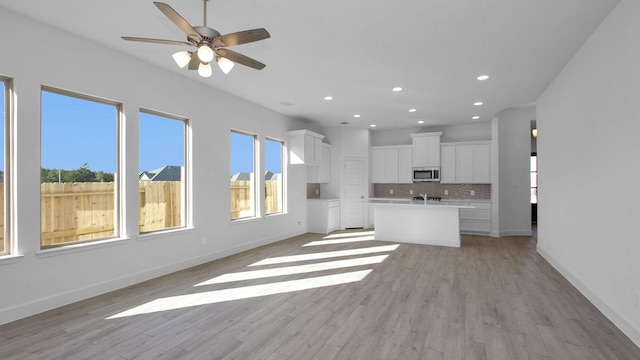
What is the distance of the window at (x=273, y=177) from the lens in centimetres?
684

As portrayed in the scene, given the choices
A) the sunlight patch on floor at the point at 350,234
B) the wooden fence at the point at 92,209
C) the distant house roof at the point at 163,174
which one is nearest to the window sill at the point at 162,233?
the wooden fence at the point at 92,209

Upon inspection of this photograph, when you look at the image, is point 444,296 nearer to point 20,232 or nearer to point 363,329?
point 363,329

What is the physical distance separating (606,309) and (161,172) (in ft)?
18.6

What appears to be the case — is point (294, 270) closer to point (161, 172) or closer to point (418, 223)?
point (161, 172)

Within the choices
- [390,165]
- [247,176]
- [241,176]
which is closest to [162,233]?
[241,176]

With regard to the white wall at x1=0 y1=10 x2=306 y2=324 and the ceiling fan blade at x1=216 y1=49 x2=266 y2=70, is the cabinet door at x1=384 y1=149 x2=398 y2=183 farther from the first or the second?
the ceiling fan blade at x1=216 y1=49 x2=266 y2=70

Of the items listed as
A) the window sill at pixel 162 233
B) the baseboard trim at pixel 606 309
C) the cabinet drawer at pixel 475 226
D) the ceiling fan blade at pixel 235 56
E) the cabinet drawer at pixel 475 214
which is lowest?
the baseboard trim at pixel 606 309

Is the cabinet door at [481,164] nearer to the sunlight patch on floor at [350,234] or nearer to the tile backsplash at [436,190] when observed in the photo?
the tile backsplash at [436,190]

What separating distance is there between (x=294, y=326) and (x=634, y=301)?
2.96 metres

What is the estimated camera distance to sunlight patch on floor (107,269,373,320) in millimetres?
3305

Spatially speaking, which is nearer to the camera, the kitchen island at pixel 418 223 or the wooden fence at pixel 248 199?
the wooden fence at pixel 248 199

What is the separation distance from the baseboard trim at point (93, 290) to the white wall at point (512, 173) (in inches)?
260

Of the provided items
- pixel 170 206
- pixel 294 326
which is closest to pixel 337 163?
pixel 170 206

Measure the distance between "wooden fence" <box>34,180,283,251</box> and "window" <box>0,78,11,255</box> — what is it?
0.04 m
